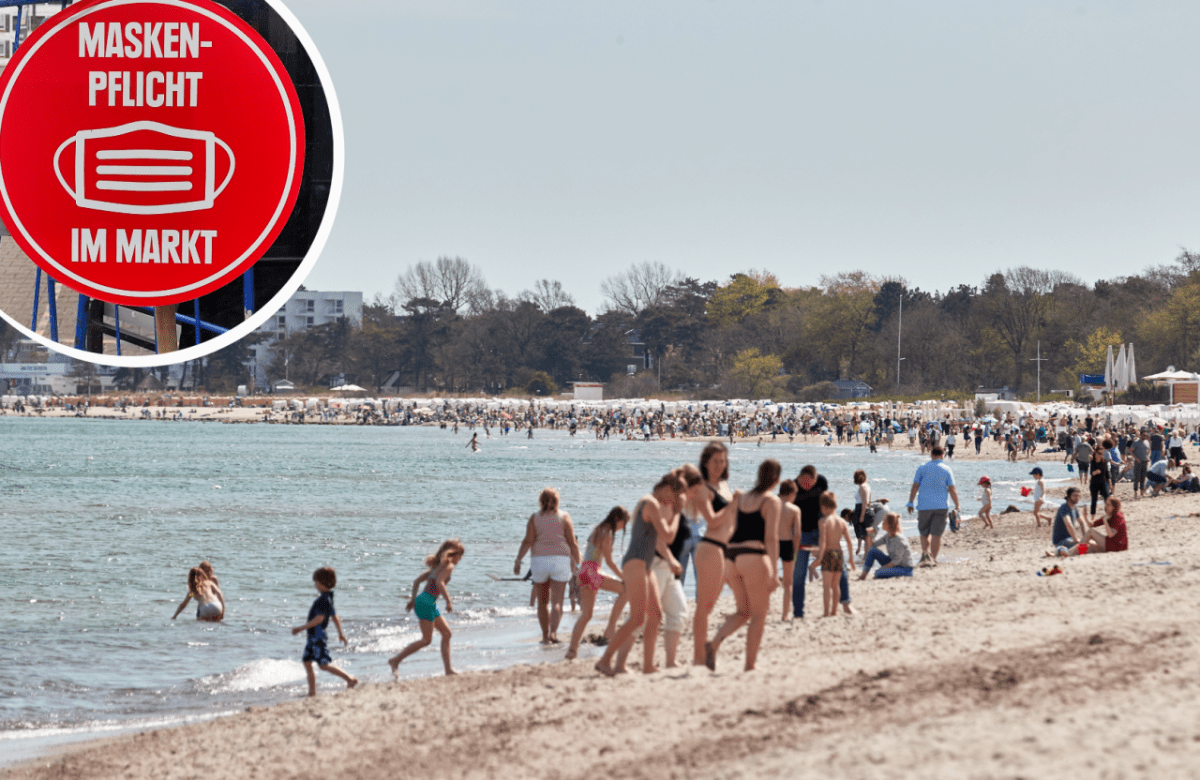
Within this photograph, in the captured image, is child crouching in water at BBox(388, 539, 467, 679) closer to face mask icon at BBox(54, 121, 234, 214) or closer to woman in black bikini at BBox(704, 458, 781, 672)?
woman in black bikini at BBox(704, 458, 781, 672)

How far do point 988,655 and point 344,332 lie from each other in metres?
114

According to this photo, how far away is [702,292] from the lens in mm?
114438

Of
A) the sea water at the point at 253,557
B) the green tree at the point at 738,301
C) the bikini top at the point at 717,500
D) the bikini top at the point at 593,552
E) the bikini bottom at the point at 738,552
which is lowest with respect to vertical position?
the sea water at the point at 253,557

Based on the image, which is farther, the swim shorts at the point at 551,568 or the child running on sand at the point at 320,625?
the swim shorts at the point at 551,568

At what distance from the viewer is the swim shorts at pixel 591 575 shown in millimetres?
8242

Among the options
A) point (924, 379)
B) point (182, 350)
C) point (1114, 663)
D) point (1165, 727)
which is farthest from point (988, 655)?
point (924, 379)

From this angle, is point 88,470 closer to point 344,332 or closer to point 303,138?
point 303,138

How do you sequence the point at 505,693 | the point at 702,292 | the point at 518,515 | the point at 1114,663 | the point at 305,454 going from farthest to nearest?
1. the point at 702,292
2. the point at 305,454
3. the point at 518,515
4. the point at 505,693
5. the point at 1114,663

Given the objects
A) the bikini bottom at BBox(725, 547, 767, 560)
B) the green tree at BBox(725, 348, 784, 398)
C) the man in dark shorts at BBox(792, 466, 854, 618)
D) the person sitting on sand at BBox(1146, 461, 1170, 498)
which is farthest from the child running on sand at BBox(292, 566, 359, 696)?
the green tree at BBox(725, 348, 784, 398)

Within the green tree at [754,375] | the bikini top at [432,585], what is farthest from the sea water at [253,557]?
the green tree at [754,375]

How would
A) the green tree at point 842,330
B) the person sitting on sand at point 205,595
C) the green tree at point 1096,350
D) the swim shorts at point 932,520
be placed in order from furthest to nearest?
the green tree at point 842,330 → the green tree at point 1096,350 → the swim shorts at point 932,520 → the person sitting on sand at point 205,595

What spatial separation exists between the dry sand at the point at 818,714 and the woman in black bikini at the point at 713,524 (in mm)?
640

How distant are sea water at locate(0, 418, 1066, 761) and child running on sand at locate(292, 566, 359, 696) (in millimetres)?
698

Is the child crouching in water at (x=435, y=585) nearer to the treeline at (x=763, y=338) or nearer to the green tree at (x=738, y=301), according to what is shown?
the treeline at (x=763, y=338)
